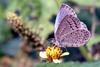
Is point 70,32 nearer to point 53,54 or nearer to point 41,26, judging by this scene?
point 53,54

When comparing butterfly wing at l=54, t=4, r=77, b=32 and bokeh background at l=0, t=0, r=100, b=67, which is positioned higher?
bokeh background at l=0, t=0, r=100, b=67

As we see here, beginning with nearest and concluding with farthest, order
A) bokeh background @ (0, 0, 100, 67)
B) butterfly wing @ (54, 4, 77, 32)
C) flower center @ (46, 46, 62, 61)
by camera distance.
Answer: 1. butterfly wing @ (54, 4, 77, 32)
2. flower center @ (46, 46, 62, 61)
3. bokeh background @ (0, 0, 100, 67)

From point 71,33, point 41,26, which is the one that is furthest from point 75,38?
point 41,26

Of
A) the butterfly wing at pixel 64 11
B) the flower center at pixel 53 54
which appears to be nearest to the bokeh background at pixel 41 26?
the flower center at pixel 53 54

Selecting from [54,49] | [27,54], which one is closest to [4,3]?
[27,54]

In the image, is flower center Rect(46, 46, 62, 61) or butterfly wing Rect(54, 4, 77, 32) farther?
flower center Rect(46, 46, 62, 61)

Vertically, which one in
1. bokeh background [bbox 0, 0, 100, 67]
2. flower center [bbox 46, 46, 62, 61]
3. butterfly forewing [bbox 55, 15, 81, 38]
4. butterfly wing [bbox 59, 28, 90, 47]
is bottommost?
flower center [bbox 46, 46, 62, 61]

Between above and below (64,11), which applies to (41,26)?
above

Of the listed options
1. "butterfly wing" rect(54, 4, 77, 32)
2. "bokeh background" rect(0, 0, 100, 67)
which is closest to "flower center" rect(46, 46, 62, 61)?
"butterfly wing" rect(54, 4, 77, 32)

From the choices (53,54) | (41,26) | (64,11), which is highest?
(41,26)

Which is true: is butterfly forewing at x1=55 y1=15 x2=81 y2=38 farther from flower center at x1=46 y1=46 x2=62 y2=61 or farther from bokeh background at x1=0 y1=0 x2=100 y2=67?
bokeh background at x1=0 y1=0 x2=100 y2=67
